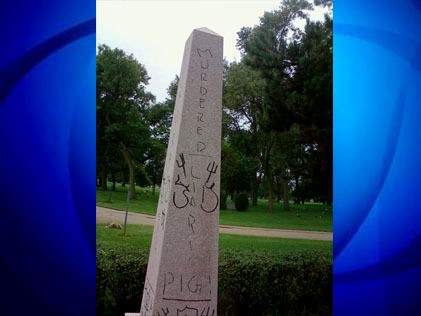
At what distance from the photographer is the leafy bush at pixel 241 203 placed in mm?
5242

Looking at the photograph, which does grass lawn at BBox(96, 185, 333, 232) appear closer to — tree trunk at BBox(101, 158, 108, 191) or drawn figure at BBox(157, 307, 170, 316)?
tree trunk at BBox(101, 158, 108, 191)

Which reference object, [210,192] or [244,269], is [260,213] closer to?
[244,269]

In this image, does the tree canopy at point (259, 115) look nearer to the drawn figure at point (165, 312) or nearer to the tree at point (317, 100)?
the tree at point (317, 100)

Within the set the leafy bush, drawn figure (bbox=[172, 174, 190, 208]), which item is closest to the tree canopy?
the leafy bush

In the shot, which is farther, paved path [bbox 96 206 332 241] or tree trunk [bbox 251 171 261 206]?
tree trunk [bbox 251 171 261 206]

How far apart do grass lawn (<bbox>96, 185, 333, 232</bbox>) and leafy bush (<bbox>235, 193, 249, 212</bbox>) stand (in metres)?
0.07

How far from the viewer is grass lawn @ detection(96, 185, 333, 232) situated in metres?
4.70

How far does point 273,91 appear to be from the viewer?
204 inches

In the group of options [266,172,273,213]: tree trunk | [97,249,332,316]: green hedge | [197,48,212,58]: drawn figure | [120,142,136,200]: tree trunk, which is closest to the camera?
[197,48,212,58]: drawn figure
